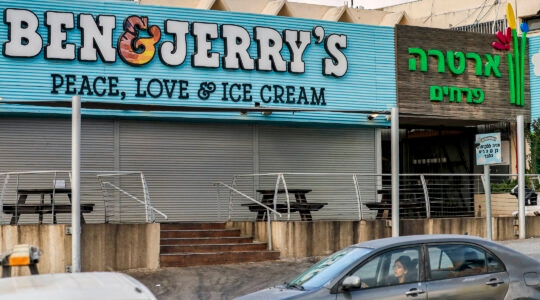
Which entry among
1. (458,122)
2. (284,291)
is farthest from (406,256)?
(458,122)

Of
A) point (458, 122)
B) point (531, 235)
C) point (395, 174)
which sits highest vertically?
point (458, 122)

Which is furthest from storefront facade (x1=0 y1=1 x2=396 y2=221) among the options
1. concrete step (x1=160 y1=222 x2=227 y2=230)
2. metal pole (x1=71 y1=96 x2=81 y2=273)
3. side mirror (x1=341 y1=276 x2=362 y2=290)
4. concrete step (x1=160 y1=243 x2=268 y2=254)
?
side mirror (x1=341 y1=276 x2=362 y2=290)

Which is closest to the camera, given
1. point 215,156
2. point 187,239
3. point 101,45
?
point 187,239

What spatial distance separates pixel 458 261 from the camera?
979cm

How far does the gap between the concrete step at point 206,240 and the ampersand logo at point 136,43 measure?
4.31 m

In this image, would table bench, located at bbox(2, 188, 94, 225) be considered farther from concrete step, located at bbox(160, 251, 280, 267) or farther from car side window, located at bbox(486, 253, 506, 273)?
car side window, located at bbox(486, 253, 506, 273)

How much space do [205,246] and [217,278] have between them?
6.73 ft

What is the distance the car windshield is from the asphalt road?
372 cm

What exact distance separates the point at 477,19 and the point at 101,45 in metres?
17.3

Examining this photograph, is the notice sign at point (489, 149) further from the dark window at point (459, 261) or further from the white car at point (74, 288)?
the white car at point (74, 288)

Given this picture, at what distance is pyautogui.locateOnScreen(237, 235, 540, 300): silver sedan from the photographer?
936 centimetres

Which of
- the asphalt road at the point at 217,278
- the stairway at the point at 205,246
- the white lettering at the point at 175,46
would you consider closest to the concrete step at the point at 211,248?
the stairway at the point at 205,246

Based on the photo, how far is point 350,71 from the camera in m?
21.8

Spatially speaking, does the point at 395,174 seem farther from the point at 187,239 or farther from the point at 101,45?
the point at 101,45
